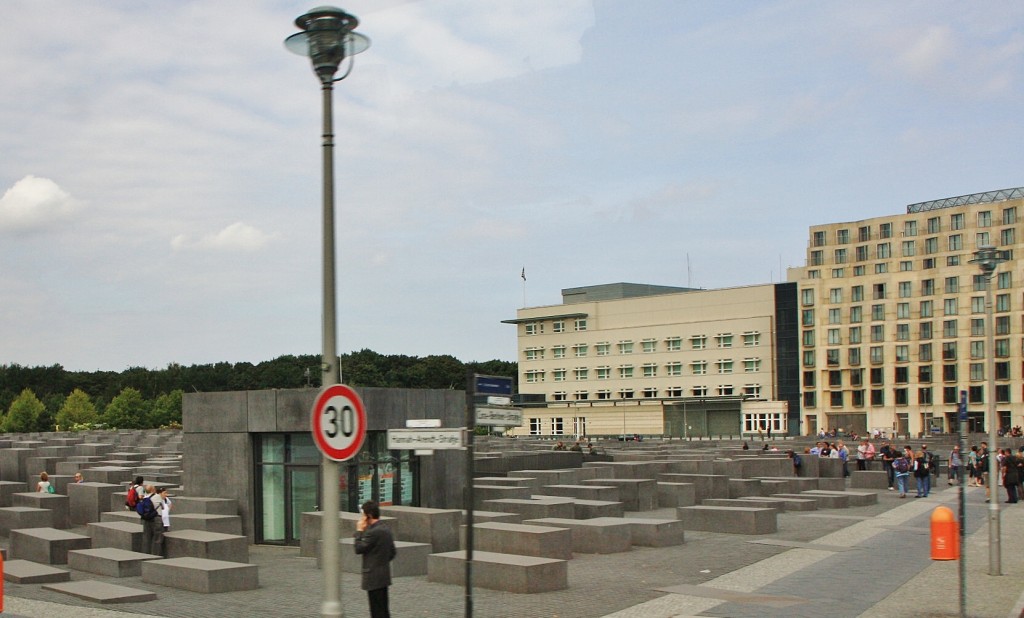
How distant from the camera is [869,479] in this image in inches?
1583

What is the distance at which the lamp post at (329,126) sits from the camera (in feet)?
32.2

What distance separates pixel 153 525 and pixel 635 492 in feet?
49.9

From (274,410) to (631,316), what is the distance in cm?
10755

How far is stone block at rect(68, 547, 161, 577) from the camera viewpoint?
1852 centimetres

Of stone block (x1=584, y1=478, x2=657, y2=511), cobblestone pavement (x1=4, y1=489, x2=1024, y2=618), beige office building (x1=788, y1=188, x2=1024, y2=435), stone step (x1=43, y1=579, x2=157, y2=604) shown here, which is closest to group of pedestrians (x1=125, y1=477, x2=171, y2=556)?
cobblestone pavement (x1=4, y1=489, x2=1024, y2=618)

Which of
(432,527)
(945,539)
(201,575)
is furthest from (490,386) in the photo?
(432,527)

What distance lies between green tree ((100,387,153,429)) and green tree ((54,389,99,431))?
1308 millimetres

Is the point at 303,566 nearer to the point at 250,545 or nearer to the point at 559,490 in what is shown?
the point at 250,545

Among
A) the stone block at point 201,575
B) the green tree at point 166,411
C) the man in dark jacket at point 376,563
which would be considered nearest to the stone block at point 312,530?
the stone block at point 201,575

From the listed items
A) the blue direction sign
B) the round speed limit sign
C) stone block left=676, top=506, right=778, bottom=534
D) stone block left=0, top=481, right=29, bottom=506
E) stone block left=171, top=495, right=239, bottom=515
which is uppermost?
the blue direction sign

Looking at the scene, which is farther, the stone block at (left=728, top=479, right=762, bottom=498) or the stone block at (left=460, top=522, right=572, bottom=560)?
the stone block at (left=728, top=479, right=762, bottom=498)

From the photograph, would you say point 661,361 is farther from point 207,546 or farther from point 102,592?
point 102,592

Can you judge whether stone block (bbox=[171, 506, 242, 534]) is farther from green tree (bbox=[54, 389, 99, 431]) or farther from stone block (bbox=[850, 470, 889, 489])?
green tree (bbox=[54, 389, 99, 431])

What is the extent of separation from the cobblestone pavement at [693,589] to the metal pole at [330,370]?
210 inches
